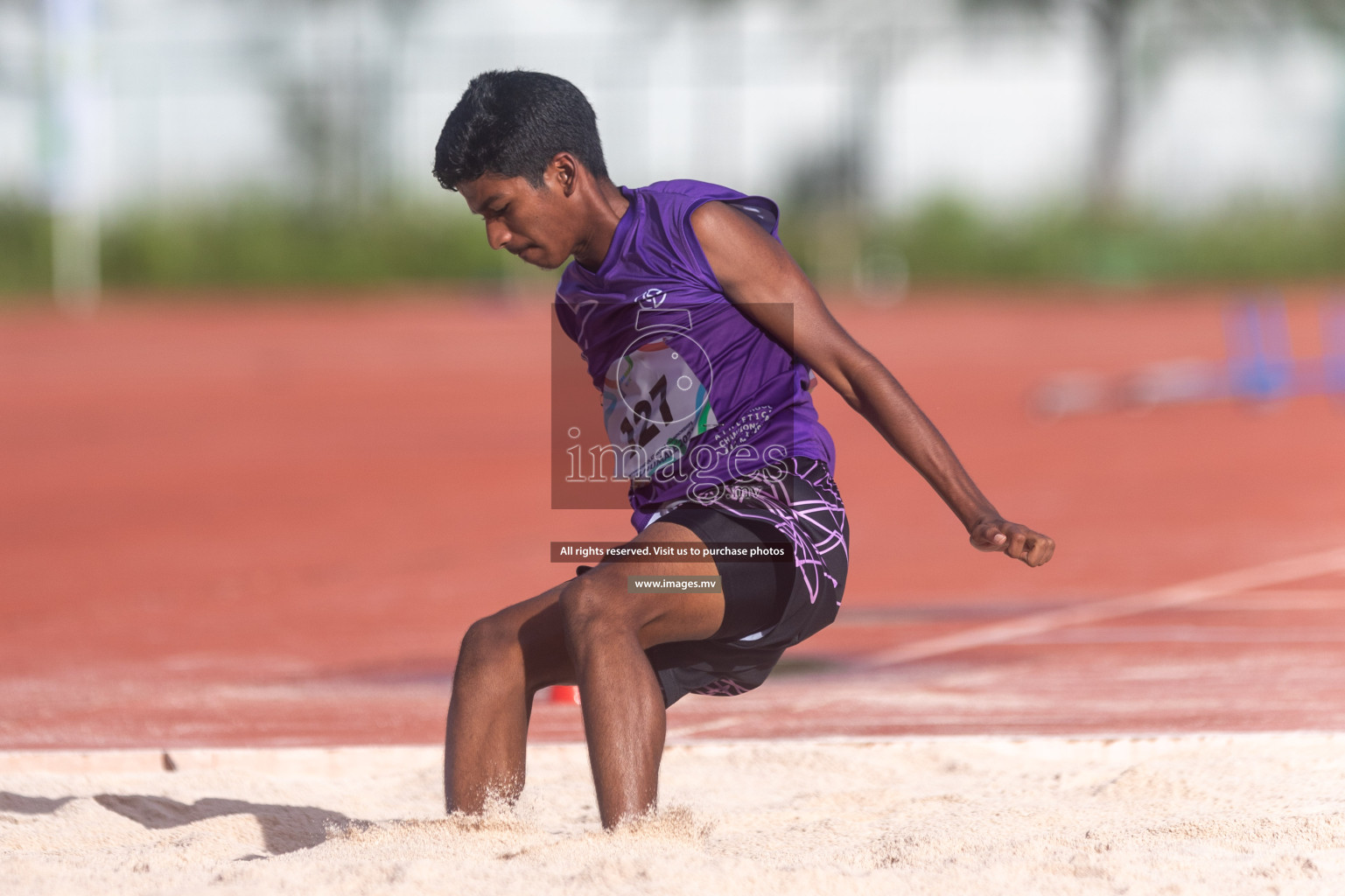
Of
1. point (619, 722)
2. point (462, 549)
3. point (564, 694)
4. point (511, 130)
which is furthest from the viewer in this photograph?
point (462, 549)

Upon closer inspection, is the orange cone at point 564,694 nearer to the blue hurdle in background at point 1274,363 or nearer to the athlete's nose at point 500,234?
the athlete's nose at point 500,234

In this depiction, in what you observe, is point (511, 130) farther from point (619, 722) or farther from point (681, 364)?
point (619, 722)

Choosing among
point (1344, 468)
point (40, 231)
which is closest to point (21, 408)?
point (40, 231)

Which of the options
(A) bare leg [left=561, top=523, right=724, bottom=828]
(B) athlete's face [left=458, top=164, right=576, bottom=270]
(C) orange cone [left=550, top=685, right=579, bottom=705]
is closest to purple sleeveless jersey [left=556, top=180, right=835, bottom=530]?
(B) athlete's face [left=458, top=164, right=576, bottom=270]

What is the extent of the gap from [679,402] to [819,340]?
30cm

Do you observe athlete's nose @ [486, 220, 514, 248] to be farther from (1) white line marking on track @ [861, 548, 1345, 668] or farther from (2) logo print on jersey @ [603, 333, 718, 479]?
(1) white line marking on track @ [861, 548, 1345, 668]

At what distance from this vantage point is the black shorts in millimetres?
3461

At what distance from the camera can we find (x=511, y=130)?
348 cm

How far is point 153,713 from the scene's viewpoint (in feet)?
19.9

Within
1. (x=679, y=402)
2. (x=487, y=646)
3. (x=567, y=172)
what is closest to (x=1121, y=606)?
(x=679, y=402)

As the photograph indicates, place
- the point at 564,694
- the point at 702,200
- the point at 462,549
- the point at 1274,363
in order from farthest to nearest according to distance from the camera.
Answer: the point at 1274,363
the point at 462,549
the point at 564,694
the point at 702,200

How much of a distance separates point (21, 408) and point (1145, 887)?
57.8 feet

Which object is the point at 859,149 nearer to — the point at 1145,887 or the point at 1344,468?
the point at 1344,468

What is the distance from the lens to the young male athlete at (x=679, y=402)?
11.4ft
